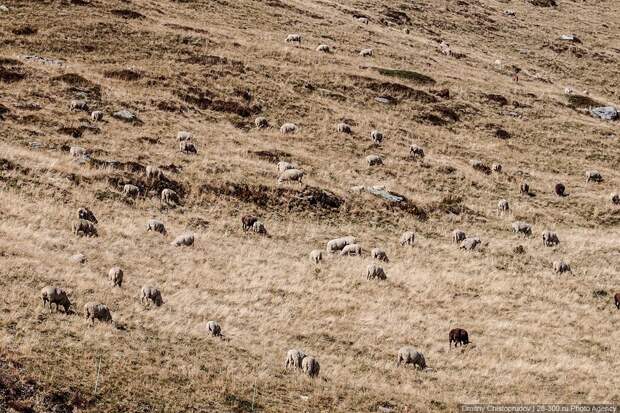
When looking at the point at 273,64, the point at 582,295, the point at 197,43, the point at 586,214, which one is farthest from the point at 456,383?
the point at 197,43

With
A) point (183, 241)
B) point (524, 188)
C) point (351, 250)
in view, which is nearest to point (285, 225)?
point (351, 250)

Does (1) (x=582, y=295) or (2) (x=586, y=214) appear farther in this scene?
(2) (x=586, y=214)

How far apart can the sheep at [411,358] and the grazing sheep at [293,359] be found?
4.00m

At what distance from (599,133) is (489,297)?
38.1 m

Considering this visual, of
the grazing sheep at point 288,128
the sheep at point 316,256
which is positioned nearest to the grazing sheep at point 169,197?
the sheep at point 316,256

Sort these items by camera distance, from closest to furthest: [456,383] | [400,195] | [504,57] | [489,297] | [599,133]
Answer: [456,383] → [489,297] → [400,195] → [599,133] → [504,57]

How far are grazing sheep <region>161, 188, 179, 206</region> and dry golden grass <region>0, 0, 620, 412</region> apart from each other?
0.52m

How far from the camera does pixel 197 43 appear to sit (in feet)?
209

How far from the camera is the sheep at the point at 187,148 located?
4322cm

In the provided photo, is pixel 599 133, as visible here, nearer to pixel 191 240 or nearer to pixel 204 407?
pixel 191 240

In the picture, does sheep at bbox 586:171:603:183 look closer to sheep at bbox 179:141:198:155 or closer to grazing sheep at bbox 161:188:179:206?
sheep at bbox 179:141:198:155

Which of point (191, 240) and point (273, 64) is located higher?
point (273, 64)

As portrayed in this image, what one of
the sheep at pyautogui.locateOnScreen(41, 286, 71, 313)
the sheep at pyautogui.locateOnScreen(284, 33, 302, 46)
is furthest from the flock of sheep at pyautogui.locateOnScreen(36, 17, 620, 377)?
the sheep at pyautogui.locateOnScreen(284, 33, 302, 46)

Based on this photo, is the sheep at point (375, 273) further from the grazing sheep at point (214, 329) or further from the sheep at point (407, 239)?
the grazing sheep at point (214, 329)
